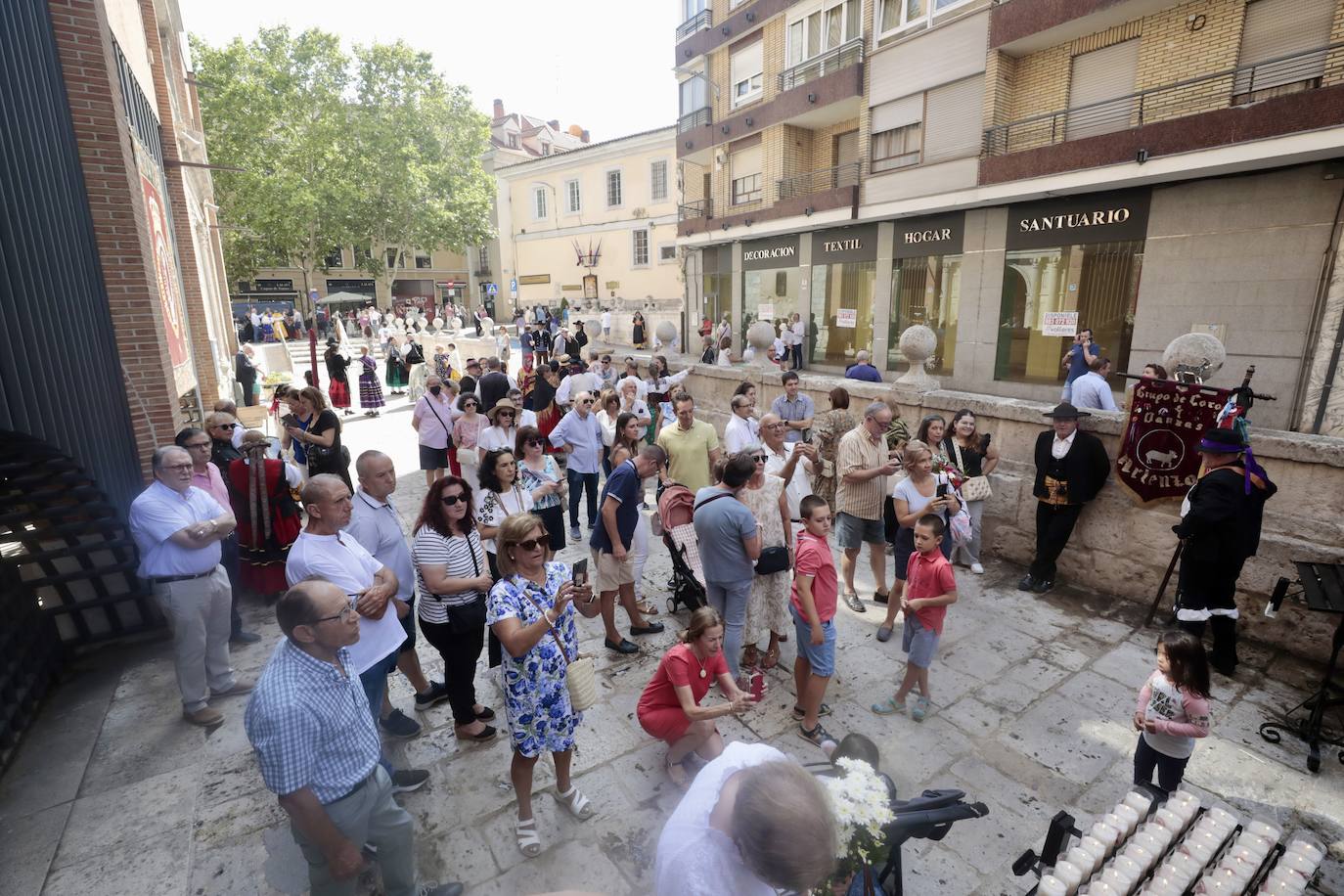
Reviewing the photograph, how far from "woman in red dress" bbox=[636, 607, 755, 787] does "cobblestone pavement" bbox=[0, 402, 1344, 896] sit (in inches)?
13.3

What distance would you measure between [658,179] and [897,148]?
740 inches

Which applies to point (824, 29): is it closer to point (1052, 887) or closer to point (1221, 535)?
point (1221, 535)

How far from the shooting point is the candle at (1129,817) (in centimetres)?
243

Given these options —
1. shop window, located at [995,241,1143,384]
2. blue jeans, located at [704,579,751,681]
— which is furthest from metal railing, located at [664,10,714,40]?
blue jeans, located at [704,579,751,681]

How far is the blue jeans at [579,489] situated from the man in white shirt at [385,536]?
3004 mm

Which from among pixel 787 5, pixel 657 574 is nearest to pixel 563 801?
pixel 657 574

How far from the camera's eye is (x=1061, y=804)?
3447mm

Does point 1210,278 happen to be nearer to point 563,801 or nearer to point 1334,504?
point 1334,504

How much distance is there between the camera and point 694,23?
909 inches

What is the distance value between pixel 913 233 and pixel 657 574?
14234 millimetres

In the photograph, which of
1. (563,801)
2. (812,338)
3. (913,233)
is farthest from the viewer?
(812,338)

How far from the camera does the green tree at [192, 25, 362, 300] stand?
2909 centimetres

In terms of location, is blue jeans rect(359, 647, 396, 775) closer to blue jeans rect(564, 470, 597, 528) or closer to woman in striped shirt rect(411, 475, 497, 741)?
woman in striped shirt rect(411, 475, 497, 741)

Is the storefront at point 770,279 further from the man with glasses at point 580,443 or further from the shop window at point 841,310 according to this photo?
the man with glasses at point 580,443
